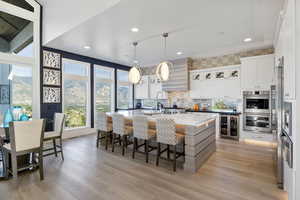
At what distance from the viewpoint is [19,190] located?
2201 mm

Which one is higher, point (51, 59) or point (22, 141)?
point (51, 59)

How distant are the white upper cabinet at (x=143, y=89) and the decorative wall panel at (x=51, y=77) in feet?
11.8

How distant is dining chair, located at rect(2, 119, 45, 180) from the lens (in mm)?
2266

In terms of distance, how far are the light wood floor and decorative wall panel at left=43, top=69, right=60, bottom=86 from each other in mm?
2339

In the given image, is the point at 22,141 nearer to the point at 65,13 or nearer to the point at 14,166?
the point at 14,166

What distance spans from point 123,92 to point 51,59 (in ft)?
10.7

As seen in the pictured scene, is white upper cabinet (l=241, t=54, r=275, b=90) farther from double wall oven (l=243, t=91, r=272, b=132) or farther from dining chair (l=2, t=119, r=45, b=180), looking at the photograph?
dining chair (l=2, t=119, r=45, b=180)

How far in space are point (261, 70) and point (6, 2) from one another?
6698mm

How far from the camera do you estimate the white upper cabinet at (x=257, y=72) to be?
420 centimetres

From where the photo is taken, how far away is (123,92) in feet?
23.7

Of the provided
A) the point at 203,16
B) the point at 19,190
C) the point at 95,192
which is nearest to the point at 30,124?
the point at 19,190

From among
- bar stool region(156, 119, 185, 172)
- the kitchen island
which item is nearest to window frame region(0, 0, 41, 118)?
the kitchen island

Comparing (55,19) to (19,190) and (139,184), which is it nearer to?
(19,190)

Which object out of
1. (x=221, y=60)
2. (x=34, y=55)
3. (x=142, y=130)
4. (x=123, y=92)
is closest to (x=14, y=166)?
(x=142, y=130)
